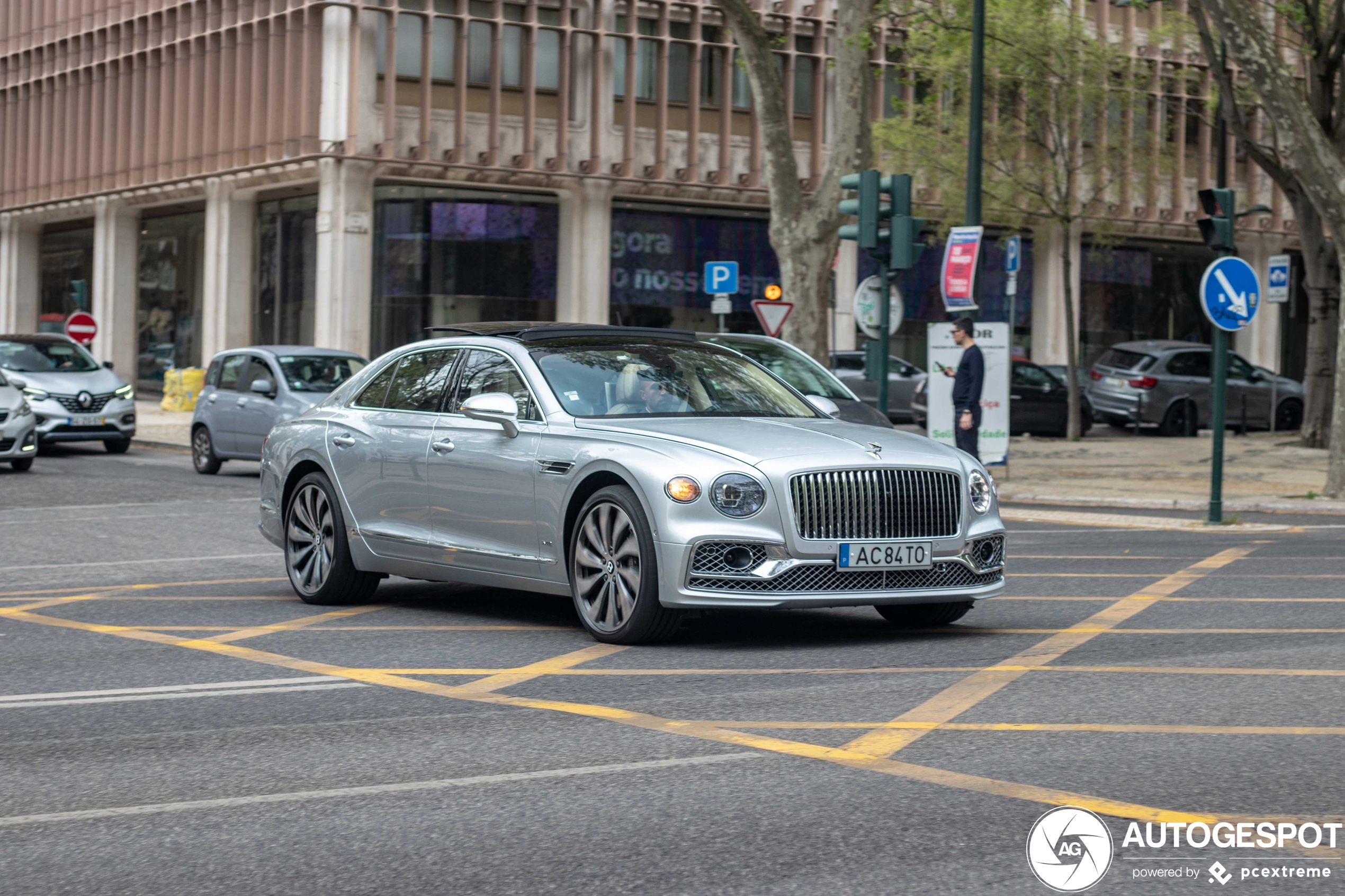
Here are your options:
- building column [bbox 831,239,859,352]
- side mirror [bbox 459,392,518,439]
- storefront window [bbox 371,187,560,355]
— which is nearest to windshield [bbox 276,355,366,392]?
side mirror [bbox 459,392,518,439]

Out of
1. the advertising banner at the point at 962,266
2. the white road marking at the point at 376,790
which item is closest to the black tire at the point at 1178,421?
the advertising banner at the point at 962,266

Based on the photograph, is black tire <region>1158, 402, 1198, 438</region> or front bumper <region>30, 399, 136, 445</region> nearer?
front bumper <region>30, 399, 136, 445</region>

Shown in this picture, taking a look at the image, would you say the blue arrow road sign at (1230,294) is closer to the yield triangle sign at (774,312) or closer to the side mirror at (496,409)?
the yield triangle sign at (774,312)

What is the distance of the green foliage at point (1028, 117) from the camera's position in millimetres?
33219

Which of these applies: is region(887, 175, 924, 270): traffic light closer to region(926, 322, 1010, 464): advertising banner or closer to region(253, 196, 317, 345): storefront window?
region(926, 322, 1010, 464): advertising banner

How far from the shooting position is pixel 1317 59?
86.6 ft

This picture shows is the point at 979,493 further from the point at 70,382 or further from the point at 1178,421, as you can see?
the point at 1178,421

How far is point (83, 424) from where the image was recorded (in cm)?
2719

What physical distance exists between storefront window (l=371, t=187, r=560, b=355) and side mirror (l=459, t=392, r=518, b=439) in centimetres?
3193

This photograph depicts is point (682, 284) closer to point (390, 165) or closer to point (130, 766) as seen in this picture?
point (390, 165)

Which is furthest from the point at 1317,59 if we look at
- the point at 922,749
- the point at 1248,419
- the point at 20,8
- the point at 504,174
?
the point at 20,8

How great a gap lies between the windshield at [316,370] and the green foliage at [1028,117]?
35.2 feet

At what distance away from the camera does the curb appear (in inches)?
741

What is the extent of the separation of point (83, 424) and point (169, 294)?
2268 cm
